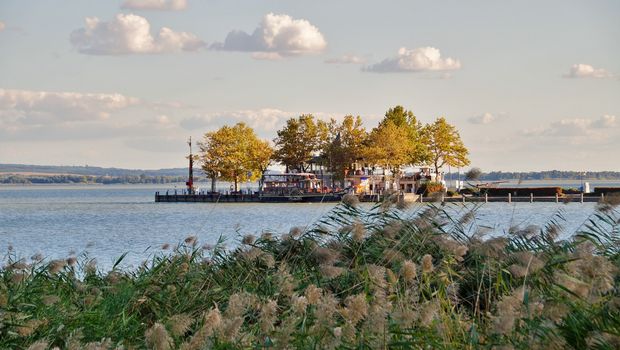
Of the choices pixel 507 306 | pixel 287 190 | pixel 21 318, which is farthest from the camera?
pixel 287 190

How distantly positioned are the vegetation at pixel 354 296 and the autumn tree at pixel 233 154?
298 feet

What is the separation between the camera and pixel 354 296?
588 centimetres

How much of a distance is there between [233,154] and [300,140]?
761cm

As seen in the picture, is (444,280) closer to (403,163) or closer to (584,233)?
(584,233)

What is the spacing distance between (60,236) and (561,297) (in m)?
49.6

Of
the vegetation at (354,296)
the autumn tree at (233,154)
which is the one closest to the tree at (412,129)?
the autumn tree at (233,154)

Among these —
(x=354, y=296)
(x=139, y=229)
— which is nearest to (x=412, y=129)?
(x=139, y=229)

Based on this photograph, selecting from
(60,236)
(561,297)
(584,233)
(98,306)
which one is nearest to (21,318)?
(98,306)

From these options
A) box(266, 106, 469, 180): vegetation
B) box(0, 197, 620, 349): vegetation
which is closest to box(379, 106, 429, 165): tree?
box(266, 106, 469, 180): vegetation

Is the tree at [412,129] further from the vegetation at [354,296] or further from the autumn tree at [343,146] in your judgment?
the vegetation at [354,296]

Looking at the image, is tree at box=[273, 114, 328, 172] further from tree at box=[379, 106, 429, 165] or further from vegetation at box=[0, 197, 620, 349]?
vegetation at box=[0, 197, 620, 349]

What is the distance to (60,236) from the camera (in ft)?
177

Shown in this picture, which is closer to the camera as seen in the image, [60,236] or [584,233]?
[584,233]

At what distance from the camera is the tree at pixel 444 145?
335 feet
